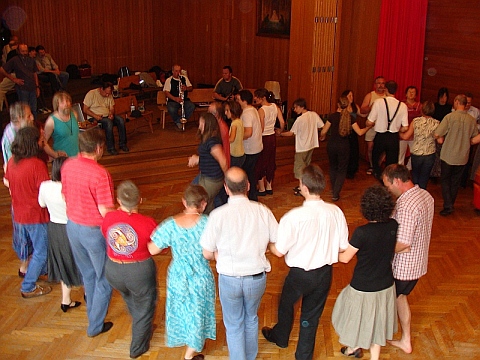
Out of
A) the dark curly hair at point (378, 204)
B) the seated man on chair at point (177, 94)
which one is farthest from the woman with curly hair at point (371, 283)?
the seated man on chair at point (177, 94)

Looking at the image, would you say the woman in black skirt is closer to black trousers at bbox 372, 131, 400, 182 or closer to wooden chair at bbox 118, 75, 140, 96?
black trousers at bbox 372, 131, 400, 182

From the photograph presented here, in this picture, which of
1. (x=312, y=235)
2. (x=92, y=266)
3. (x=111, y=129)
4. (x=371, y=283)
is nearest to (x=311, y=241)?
(x=312, y=235)

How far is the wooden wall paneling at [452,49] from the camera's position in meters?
8.35

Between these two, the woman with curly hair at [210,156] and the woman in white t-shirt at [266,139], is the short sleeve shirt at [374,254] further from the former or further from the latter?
the woman in white t-shirt at [266,139]

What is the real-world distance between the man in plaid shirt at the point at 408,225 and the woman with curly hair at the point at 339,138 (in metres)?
2.87

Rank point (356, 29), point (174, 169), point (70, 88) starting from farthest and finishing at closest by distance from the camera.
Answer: point (70, 88), point (356, 29), point (174, 169)

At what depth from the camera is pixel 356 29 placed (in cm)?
938

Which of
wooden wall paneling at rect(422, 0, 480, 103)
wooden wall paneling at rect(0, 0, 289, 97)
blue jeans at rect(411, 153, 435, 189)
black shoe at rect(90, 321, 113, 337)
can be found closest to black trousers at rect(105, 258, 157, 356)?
black shoe at rect(90, 321, 113, 337)

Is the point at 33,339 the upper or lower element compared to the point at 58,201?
lower

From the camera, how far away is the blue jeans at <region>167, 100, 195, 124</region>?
9.84 meters

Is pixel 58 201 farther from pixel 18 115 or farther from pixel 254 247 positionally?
pixel 254 247

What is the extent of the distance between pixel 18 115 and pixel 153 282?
89.3 inches

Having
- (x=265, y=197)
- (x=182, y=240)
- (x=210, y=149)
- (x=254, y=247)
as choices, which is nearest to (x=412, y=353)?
(x=254, y=247)

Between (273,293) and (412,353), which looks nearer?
(412,353)
